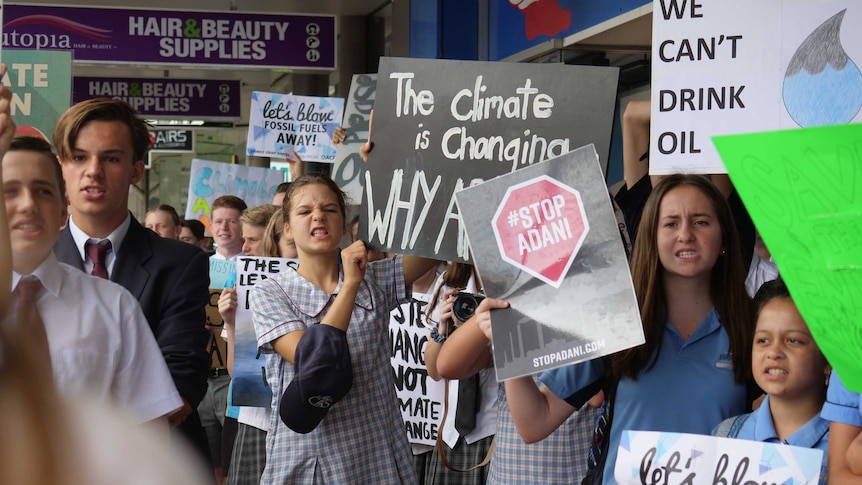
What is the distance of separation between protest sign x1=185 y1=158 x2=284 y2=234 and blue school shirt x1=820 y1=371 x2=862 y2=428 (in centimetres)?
795

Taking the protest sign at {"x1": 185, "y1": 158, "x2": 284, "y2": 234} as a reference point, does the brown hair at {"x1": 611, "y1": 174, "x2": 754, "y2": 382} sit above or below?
below

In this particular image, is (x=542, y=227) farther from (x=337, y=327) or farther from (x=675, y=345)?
(x=337, y=327)

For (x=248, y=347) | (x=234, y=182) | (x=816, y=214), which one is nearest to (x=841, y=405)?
(x=816, y=214)

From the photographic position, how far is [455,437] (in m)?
4.52

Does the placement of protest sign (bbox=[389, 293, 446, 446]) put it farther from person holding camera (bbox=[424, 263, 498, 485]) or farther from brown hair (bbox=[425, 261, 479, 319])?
brown hair (bbox=[425, 261, 479, 319])

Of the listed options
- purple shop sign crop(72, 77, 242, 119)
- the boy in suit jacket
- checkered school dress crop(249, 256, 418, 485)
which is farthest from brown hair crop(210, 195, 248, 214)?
purple shop sign crop(72, 77, 242, 119)

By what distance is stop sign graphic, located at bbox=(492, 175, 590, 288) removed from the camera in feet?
9.02

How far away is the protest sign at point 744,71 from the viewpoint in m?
3.04

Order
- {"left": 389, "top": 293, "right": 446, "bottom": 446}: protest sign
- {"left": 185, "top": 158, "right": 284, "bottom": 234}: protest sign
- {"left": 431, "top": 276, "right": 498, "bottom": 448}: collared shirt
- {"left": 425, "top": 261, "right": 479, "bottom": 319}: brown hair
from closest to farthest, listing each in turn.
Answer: {"left": 425, "top": 261, "right": 479, "bottom": 319}: brown hair → {"left": 431, "top": 276, "right": 498, "bottom": 448}: collared shirt → {"left": 389, "top": 293, "right": 446, "bottom": 446}: protest sign → {"left": 185, "top": 158, "right": 284, "bottom": 234}: protest sign

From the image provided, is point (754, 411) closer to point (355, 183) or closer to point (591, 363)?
point (591, 363)

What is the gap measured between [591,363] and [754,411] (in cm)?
42

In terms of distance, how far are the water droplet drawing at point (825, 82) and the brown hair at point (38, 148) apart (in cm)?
193

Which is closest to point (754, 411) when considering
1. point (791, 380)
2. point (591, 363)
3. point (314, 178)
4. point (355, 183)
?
point (791, 380)

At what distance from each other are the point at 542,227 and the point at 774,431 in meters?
0.73
